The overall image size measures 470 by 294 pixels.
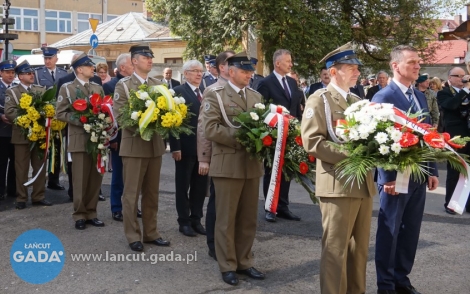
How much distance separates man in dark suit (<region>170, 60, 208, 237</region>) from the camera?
6.96m

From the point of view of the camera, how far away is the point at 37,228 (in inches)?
298

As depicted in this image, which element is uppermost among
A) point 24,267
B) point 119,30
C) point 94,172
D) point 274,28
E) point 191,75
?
point 119,30

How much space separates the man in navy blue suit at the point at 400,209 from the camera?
5.00m

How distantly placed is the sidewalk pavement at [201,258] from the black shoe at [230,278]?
5 cm

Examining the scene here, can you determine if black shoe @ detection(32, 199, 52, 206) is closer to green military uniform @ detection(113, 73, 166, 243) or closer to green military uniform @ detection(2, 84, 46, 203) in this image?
green military uniform @ detection(2, 84, 46, 203)

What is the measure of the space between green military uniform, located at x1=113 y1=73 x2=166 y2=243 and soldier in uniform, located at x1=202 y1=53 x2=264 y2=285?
1.09 metres

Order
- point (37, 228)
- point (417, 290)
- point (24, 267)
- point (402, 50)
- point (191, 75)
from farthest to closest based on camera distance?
1. point (37, 228)
2. point (191, 75)
3. point (24, 267)
4. point (417, 290)
5. point (402, 50)

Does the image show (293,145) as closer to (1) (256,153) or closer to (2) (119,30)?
(1) (256,153)

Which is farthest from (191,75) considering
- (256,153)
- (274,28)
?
(274,28)

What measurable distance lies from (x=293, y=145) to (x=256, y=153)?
35 cm

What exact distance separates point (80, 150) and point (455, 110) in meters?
5.39

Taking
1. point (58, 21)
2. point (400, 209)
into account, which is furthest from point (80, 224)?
point (58, 21)

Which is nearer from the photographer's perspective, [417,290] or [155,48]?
[417,290]

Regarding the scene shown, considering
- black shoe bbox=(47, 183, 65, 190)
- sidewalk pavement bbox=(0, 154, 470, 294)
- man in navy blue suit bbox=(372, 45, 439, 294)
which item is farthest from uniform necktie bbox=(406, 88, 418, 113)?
black shoe bbox=(47, 183, 65, 190)
